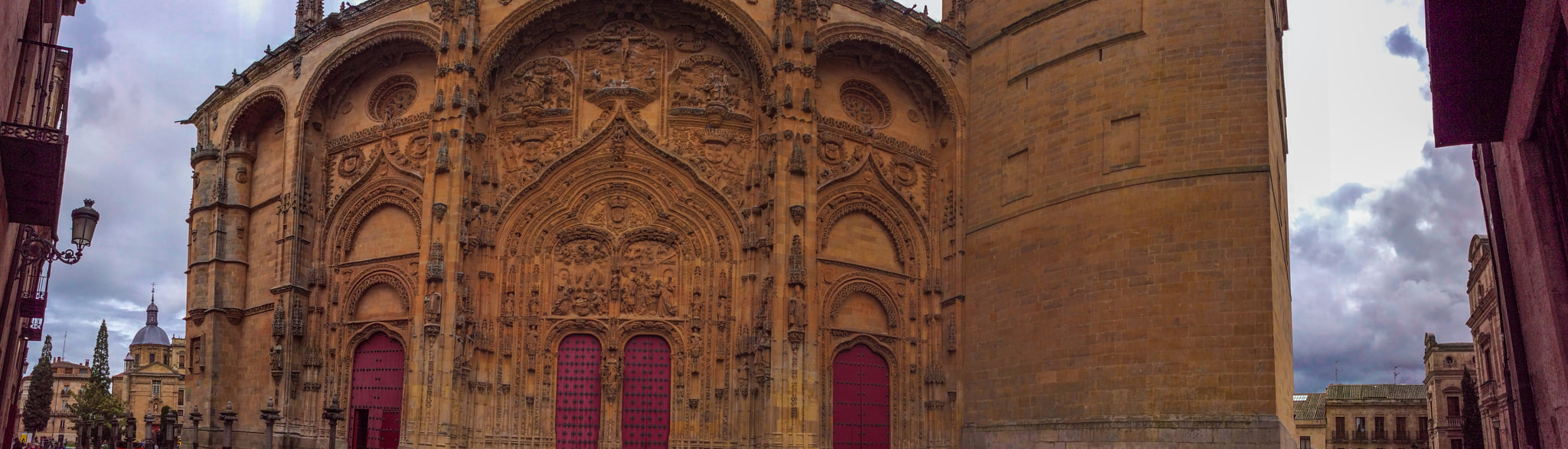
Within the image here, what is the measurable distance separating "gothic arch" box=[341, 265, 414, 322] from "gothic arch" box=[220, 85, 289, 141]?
4227 millimetres

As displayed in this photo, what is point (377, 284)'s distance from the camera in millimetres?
24547

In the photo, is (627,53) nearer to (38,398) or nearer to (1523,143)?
(1523,143)

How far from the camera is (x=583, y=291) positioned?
24.1m

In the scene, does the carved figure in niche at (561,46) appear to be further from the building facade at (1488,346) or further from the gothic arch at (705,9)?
the building facade at (1488,346)

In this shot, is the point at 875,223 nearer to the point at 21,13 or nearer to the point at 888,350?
the point at 888,350

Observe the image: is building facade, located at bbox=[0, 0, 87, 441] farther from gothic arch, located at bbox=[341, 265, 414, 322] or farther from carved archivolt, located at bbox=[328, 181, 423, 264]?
carved archivolt, located at bbox=[328, 181, 423, 264]

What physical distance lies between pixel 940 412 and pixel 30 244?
664 inches

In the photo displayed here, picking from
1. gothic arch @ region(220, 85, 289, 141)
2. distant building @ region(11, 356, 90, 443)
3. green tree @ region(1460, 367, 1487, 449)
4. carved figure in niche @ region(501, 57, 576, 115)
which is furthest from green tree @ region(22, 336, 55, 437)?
green tree @ region(1460, 367, 1487, 449)

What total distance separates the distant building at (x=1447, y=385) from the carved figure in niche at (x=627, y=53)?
136 ft

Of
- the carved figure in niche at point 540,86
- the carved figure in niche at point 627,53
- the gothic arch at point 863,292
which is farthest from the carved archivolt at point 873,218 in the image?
the carved figure in niche at point 540,86

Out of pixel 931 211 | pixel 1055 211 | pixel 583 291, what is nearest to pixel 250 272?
pixel 583 291

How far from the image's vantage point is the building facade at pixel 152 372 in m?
73.6

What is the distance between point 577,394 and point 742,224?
180 inches

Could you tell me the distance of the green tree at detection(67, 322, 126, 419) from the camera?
5681 centimetres
